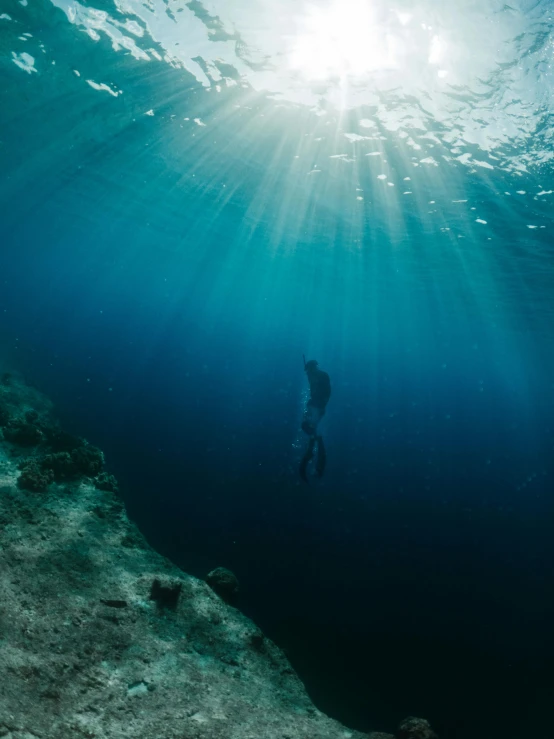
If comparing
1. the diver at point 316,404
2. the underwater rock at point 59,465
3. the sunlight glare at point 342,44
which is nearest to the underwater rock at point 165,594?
the underwater rock at point 59,465

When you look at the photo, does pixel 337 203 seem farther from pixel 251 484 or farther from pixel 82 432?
pixel 82 432

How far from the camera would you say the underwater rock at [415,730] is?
4086 millimetres

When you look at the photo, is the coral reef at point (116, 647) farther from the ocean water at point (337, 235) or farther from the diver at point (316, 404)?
the diver at point (316, 404)

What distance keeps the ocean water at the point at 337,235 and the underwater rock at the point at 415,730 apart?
375 centimetres

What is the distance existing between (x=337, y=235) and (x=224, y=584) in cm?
2442

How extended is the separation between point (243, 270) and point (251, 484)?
127 feet

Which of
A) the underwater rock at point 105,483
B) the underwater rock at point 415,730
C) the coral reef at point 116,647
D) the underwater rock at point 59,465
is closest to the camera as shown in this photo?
the coral reef at point 116,647

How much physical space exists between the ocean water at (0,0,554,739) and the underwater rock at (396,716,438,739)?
3.75m

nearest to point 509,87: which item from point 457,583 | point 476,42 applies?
point 476,42

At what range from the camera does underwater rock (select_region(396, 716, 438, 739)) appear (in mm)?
4086

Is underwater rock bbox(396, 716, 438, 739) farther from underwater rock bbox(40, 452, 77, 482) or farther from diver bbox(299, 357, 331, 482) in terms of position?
diver bbox(299, 357, 331, 482)

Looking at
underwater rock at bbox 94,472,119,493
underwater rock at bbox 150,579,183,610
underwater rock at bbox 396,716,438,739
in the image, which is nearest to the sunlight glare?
underwater rock at bbox 94,472,119,493

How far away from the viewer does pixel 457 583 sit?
12.0 meters

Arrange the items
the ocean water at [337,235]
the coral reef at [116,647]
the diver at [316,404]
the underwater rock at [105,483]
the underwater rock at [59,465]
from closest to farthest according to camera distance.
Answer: the coral reef at [116,647] < the underwater rock at [59,465] < the underwater rock at [105,483] < the ocean water at [337,235] < the diver at [316,404]
